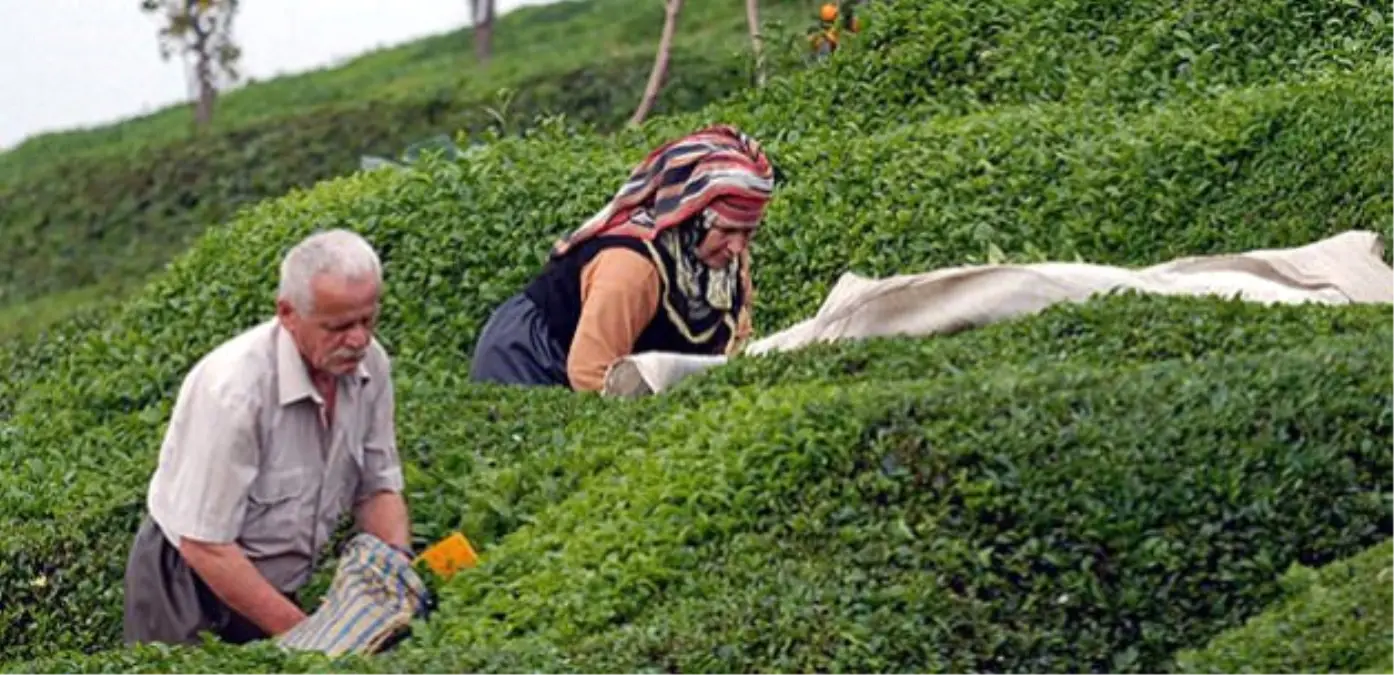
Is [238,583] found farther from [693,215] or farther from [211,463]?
[693,215]

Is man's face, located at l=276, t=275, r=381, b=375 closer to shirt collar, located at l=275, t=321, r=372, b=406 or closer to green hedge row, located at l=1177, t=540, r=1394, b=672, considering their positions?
shirt collar, located at l=275, t=321, r=372, b=406

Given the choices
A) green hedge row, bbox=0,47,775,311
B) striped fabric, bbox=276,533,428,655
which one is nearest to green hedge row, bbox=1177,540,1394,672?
striped fabric, bbox=276,533,428,655

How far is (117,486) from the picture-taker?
10.2 meters

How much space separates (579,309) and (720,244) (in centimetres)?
47

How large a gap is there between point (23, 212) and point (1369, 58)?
48.4ft

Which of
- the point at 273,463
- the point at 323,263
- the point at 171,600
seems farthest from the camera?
the point at 171,600

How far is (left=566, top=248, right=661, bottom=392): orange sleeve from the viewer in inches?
391

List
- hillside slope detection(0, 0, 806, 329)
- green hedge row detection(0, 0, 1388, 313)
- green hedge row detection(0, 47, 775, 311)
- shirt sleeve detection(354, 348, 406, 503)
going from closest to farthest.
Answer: shirt sleeve detection(354, 348, 406, 503), green hedge row detection(0, 0, 1388, 313), hillside slope detection(0, 0, 806, 329), green hedge row detection(0, 47, 775, 311)

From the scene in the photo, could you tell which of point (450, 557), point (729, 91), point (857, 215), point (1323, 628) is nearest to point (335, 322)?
point (450, 557)

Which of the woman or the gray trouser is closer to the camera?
the gray trouser

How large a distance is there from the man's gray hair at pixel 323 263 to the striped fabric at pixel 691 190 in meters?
1.99

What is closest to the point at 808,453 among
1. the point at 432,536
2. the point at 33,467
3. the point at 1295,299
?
the point at 432,536

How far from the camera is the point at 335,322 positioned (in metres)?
8.16

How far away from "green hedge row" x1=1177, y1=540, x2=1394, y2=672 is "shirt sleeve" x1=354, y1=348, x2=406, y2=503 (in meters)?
2.17
